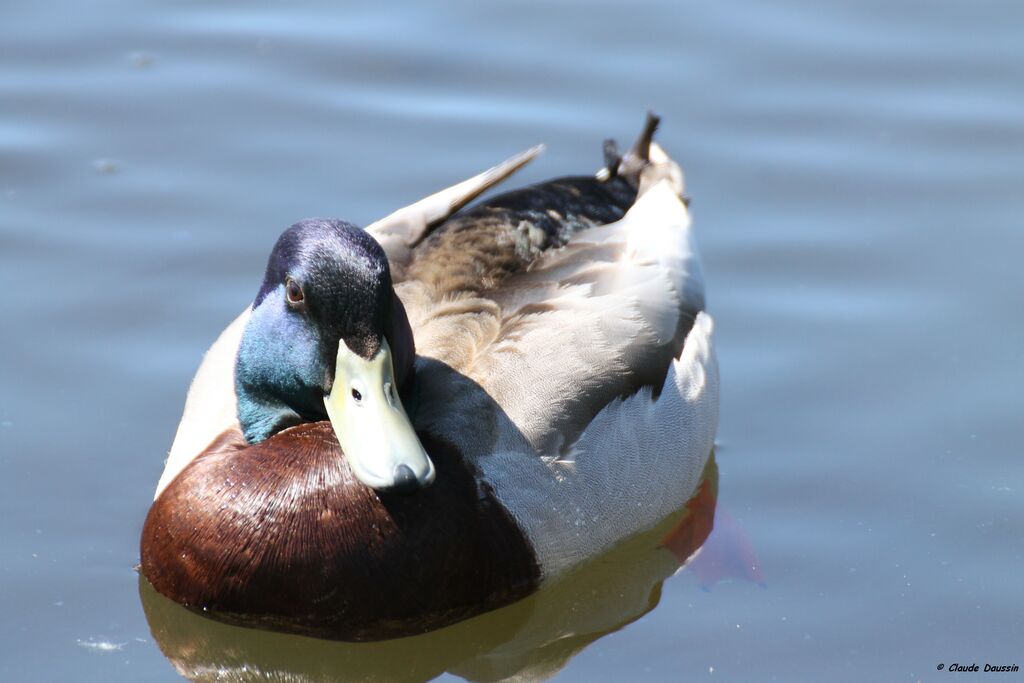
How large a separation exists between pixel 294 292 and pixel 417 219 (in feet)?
3.89

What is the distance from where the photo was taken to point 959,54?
28.3 ft

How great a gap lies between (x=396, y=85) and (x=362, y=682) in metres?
3.77

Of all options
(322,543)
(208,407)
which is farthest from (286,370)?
(208,407)

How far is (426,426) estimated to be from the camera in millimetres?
5465

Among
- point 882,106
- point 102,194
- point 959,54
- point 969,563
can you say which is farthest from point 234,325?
point 959,54

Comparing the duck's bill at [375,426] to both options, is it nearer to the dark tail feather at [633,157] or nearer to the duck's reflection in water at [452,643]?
the duck's reflection in water at [452,643]

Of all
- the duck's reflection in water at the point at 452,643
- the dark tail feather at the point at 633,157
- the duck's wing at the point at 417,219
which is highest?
the dark tail feather at the point at 633,157

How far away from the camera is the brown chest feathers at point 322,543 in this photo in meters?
5.24

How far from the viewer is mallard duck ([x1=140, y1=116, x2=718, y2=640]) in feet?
17.1

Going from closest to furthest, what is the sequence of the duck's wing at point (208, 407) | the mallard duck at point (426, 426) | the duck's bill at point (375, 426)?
the duck's bill at point (375, 426)
the mallard duck at point (426, 426)
the duck's wing at point (208, 407)

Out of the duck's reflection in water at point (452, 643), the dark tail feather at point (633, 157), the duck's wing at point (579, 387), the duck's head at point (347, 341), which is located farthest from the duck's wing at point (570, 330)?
the dark tail feather at point (633, 157)

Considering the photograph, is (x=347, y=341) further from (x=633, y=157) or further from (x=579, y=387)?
(x=633, y=157)

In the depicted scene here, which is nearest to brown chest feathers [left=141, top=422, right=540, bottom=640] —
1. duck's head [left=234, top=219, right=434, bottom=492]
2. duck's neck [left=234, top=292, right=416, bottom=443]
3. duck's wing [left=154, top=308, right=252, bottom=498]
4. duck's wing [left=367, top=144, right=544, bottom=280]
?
duck's neck [left=234, top=292, right=416, bottom=443]

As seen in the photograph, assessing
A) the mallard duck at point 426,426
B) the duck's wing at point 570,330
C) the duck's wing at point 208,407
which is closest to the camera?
the mallard duck at point 426,426
